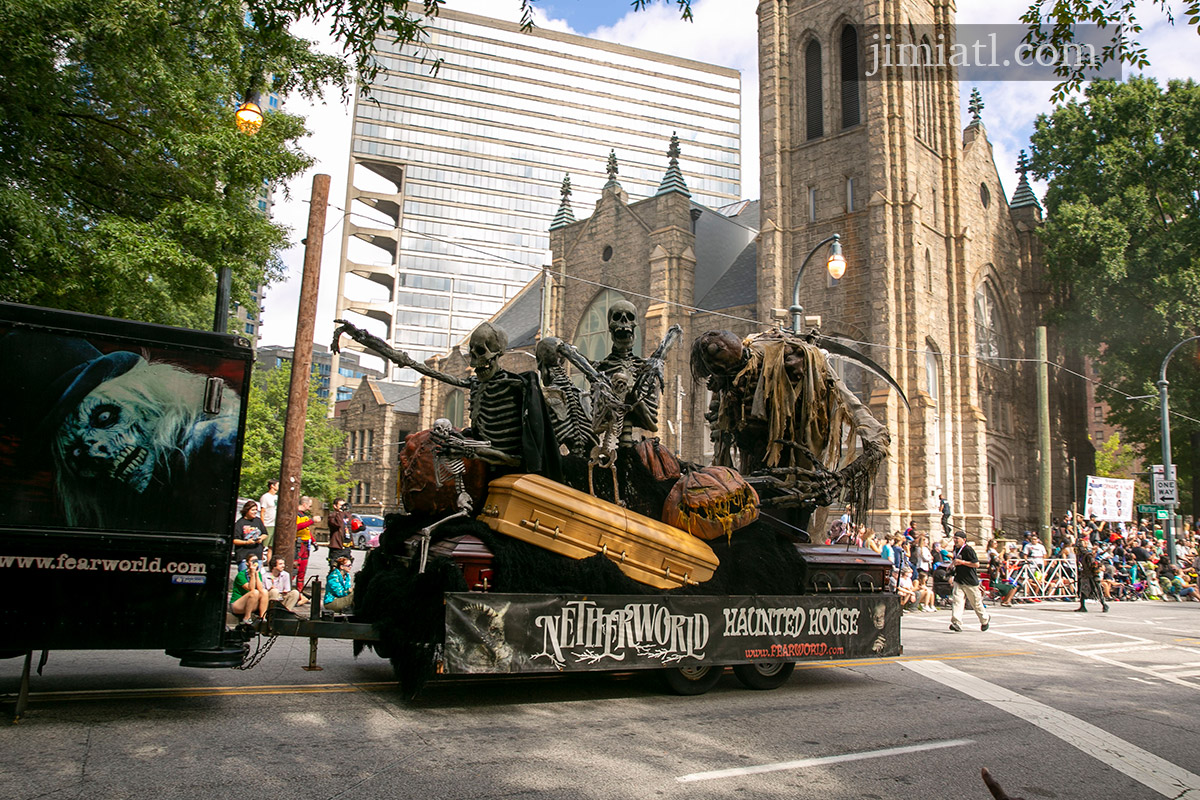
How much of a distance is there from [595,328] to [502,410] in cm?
3572

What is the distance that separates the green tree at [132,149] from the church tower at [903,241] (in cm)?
2349

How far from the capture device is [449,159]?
101m

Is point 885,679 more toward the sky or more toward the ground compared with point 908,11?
more toward the ground

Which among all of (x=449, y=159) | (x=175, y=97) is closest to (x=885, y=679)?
(x=175, y=97)

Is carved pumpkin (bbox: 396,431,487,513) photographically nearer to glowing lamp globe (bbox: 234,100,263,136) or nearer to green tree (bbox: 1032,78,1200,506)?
glowing lamp globe (bbox: 234,100,263,136)

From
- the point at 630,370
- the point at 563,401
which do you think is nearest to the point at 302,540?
the point at 563,401

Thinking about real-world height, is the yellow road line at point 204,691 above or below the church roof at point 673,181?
below

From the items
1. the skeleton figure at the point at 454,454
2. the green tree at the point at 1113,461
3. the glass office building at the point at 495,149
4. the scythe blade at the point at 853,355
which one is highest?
the glass office building at the point at 495,149

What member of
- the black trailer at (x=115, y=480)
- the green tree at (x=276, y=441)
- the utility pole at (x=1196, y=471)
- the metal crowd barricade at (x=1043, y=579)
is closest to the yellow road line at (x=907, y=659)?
the black trailer at (x=115, y=480)

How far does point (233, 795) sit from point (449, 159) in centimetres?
10250

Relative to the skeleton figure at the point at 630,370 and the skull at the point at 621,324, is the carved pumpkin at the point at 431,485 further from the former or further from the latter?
the skull at the point at 621,324

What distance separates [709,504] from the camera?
737 centimetres

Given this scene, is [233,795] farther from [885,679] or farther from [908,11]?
[908,11]

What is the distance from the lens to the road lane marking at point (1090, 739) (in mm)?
5266
